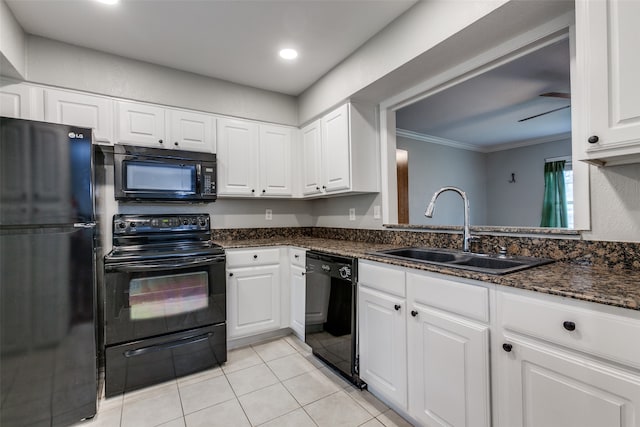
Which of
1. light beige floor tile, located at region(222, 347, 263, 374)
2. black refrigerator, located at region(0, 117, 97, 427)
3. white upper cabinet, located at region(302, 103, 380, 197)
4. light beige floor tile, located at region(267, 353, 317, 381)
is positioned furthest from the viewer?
white upper cabinet, located at region(302, 103, 380, 197)

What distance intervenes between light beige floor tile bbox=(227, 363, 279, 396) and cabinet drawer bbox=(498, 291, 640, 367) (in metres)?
1.60

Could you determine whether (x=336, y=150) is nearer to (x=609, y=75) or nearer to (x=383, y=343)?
(x=383, y=343)

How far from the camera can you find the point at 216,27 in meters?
2.05

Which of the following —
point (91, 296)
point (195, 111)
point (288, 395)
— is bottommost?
point (288, 395)

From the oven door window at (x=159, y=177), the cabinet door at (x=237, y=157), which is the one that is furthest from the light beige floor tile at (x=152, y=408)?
the cabinet door at (x=237, y=157)

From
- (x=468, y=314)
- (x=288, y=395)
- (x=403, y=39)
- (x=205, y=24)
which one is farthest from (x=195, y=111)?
(x=468, y=314)

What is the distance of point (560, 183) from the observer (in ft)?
13.3

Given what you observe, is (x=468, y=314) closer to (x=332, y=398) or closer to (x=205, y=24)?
(x=332, y=398)

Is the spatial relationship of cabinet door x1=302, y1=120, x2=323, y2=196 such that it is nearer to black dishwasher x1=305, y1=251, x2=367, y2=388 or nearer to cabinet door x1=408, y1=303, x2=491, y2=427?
black dishwasher x1=305, y1=251, x2=367, y2=388

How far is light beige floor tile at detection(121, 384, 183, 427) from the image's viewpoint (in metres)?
1.68

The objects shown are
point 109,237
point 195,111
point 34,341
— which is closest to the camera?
point 34,341

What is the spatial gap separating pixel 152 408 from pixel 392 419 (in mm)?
1440

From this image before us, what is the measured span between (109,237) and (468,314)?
2.67 meters

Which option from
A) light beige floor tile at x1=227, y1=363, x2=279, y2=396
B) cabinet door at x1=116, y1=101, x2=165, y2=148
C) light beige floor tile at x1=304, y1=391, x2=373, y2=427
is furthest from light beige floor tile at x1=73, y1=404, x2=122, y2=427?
cabinet door at x1=116, y1=101, x2=165, y2=148
